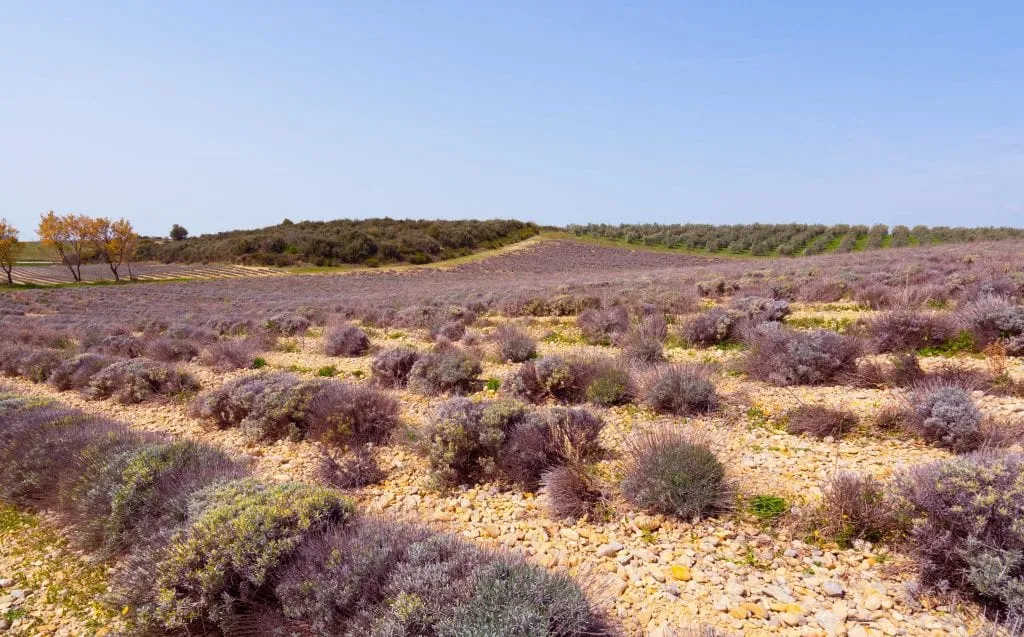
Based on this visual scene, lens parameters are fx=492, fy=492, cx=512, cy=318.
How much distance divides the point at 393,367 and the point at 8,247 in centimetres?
6708

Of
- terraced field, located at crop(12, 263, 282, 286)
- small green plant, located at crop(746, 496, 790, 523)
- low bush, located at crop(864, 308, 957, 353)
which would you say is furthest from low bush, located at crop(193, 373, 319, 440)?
terraced field, located at crop(12, 263, 282, 286)

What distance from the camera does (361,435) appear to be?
683cm

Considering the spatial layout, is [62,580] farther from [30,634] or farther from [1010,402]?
[1010,402]

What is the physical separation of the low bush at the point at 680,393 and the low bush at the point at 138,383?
9.02m

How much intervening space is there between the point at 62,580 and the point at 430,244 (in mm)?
77956

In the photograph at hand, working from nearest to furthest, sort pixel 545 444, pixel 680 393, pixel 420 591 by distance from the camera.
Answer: pixel 420 591, pixel 545 444, pixel 680 393

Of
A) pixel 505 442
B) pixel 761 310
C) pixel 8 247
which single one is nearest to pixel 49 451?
pixel 505 442

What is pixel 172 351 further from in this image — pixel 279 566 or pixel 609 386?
pixel 279 566

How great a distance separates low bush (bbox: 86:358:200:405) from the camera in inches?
384

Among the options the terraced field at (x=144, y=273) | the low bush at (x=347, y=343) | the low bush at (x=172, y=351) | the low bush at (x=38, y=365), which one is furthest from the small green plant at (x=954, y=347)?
the terraced field at (x=144, y=273)

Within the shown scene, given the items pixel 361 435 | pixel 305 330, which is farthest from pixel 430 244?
pixel 361 435

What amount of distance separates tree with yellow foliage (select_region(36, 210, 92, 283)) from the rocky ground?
69.5 meters

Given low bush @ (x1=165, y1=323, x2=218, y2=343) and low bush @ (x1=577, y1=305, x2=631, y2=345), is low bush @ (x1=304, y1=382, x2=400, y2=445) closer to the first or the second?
low bush @ (x1=577, y1=305, x2=631, y2=345)

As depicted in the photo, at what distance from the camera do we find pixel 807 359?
728 cm
